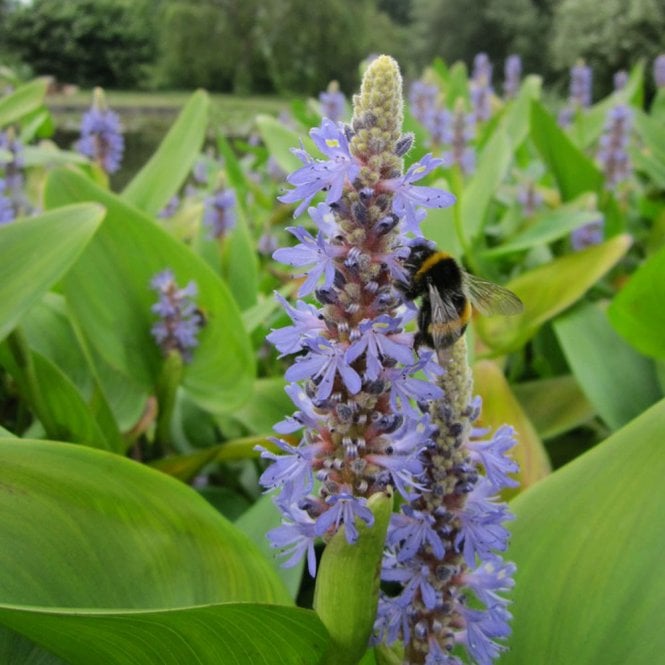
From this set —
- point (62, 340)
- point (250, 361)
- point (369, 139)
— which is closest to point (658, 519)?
point (369, 139)

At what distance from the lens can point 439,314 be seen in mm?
1033

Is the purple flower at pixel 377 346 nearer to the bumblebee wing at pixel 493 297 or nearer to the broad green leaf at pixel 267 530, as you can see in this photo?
the bumblebee wing at pixel 493 297

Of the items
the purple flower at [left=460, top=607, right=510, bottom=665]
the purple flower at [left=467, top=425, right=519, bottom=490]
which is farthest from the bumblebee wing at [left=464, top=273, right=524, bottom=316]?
the purple flower at [left=460, top=607, right=510, bottom=665]

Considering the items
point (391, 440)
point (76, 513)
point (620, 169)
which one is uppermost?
point (391, 440)

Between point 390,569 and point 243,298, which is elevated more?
point 390,569

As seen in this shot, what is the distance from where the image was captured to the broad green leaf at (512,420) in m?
1.80

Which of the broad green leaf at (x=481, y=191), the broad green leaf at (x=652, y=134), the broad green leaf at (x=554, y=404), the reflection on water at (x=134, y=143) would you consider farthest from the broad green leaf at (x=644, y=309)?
the reflection on water at (x=134, y=143)

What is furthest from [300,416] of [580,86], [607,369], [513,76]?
[513,76]

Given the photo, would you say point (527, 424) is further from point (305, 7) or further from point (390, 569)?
point (305, 7)

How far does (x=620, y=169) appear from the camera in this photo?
364cm

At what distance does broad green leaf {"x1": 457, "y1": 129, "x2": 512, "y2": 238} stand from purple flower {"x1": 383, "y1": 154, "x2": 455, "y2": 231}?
6.73 feet

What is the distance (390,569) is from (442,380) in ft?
0.80

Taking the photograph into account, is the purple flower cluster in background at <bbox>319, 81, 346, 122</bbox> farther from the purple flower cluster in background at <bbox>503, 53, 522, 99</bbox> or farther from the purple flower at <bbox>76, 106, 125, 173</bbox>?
the purple flower cluster in background at <bbox>503, 53, 522, 99</bbox>

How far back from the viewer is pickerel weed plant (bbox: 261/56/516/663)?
37.5 inches
